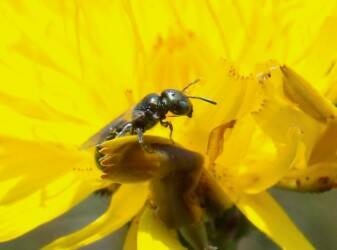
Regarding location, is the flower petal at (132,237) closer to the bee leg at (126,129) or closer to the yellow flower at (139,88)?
the yellow flower at (139,88)

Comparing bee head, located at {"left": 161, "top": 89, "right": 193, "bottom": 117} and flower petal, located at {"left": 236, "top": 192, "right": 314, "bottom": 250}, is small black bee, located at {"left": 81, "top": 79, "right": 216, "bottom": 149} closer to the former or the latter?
bee head, located at {"left": 161, "top": 89, "right": 193, "bottom": 117}

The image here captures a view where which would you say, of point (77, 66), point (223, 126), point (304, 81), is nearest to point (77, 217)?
point (77, 66)

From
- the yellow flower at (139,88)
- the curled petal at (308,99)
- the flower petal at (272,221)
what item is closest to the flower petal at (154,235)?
the yellow flower at (139,88)

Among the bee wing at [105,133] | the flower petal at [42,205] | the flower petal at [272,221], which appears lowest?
the flower petal at [272,221]

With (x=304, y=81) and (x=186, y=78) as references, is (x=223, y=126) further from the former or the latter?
(x=186, y=78)

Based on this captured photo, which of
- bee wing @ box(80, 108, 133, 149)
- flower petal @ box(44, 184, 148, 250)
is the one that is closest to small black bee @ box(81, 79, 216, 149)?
bee wing @ box(80, 108, 133, 149)

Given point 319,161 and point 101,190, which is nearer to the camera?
point 319,161
